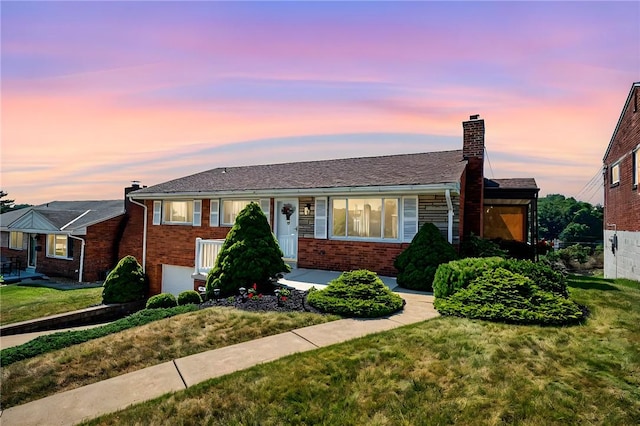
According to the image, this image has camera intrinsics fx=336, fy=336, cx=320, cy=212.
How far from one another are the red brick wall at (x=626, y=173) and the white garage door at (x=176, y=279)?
17384 millimetres

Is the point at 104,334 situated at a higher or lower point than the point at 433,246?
lower

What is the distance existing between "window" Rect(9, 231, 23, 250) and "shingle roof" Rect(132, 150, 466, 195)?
13334mm

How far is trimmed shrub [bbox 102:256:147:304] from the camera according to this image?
1286 centimetres

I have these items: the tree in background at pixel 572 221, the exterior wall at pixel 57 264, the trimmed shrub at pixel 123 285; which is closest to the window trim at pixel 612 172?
the trimmed shrub at pixel 123 285

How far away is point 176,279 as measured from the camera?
15148 millimetres

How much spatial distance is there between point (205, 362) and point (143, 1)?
6.63 m

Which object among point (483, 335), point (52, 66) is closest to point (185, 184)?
point (52, 66)

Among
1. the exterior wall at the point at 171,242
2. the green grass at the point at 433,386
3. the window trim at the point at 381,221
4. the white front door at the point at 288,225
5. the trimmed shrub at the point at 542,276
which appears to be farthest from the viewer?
the exterior wall at the point at 171,242

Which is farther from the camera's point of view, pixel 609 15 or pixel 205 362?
pixel 609 15

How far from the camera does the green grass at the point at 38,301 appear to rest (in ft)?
36.3

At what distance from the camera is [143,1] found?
6.44 metres

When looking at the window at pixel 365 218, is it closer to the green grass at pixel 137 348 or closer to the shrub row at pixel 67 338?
the green grass at pixel 137 348

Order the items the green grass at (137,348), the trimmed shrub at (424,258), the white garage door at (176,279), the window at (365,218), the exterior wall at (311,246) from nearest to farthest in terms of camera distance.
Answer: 1. the green grass at (137,348)
2. the trimmed shrub at (424,258)
3. the exterior wall at (311,246)
4. the window at (365,218)
5. the white garage door at (176,279)

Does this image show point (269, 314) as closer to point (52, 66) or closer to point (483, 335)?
point (483, 335)
